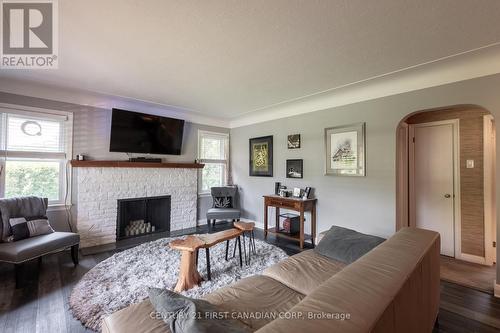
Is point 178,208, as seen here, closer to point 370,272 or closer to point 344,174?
point 344,174

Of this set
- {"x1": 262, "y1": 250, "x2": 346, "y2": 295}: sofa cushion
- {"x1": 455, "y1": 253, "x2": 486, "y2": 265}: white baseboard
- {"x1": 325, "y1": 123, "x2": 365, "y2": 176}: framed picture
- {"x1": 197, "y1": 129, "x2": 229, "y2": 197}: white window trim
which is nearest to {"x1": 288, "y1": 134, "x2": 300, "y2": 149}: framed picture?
{"x1": 325, "y1": 123, "x2": 365, "y2": 176}: framed picture

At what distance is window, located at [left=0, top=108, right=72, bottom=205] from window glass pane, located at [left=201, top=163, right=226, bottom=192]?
96.8 inches

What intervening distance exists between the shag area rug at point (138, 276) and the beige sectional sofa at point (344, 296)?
0.95 meters

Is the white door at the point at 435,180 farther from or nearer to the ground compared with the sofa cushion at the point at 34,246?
farther from the ground

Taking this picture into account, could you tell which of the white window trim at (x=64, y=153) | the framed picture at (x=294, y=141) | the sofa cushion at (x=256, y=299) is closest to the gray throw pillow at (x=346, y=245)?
the sofa cushion at (x=256, y=299)

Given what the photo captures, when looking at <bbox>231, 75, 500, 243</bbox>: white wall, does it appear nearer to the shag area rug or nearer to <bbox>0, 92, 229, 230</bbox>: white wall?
the shag area rug

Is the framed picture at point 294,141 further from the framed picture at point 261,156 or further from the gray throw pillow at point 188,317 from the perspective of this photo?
the gray throw pillow at point 188,317

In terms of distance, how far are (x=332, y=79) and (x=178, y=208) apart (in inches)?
143

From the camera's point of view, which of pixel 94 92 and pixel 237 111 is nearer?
pixel 94 92

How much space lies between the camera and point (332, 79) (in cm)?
287

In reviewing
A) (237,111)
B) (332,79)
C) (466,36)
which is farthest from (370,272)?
(237,111)

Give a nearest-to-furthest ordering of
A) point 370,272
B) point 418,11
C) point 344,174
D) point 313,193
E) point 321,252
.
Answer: point 370,272
point 418,11
point 321,252
point 344,174
point 313,193

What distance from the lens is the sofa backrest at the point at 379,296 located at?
74 centimetres

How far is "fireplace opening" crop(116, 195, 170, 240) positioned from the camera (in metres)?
3.95
